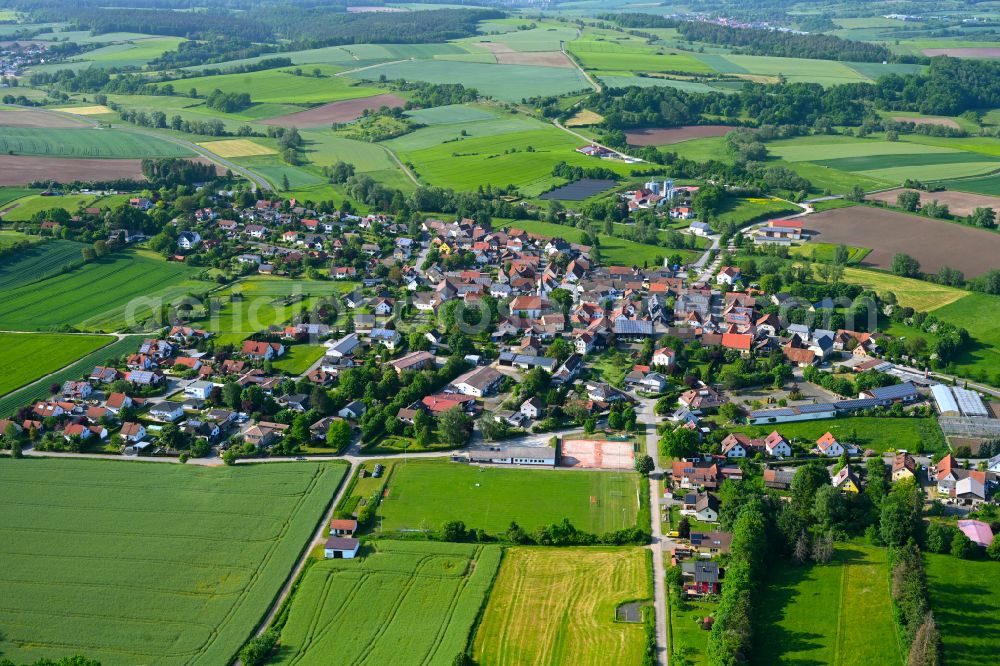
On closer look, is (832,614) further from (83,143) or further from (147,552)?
(83,143)

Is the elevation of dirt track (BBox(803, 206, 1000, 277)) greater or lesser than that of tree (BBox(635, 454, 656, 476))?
greater

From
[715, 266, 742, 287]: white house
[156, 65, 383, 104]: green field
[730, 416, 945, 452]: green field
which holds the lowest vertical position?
[730, 416, 945, 452]: green field

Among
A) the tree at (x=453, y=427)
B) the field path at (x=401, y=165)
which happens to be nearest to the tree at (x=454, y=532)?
the tree at (x=453, y=427)

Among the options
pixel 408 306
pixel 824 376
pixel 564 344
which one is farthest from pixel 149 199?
pixel 824 376

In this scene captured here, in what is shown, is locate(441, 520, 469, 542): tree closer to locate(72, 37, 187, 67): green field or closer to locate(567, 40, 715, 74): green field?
locate(567, 40, 715, 74): green field

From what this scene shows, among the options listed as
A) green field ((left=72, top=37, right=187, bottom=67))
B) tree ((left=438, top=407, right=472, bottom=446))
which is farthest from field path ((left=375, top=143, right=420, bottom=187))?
green field ((left=72, top=37, right=187, bottom=67))

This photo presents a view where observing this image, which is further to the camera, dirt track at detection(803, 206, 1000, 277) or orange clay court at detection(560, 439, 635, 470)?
dirt track at detection(803, 206, 1000, 277)

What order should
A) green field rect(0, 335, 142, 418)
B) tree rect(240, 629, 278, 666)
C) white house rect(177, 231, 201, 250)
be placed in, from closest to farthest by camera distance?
tree rect(240, 629, 278, 666), green field rect(0, 335, 142, 418), white house rect(177, 231, 201, 250)
